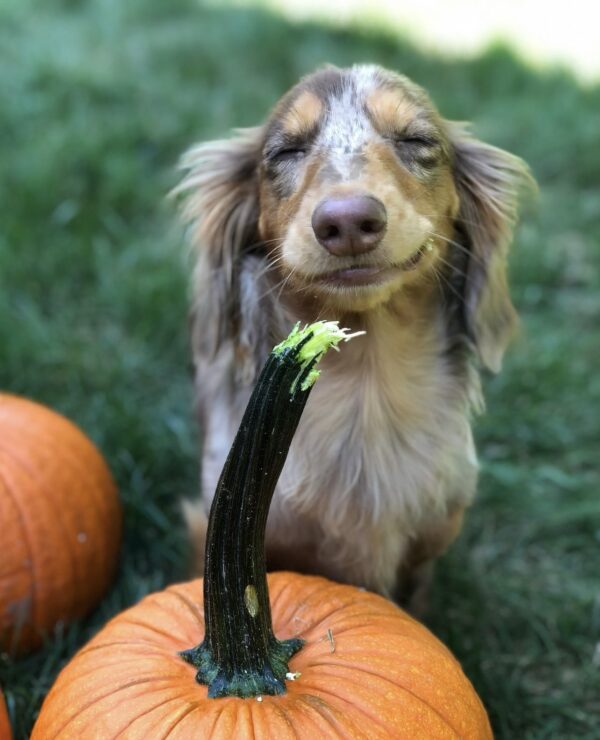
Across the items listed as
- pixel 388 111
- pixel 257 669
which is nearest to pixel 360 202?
pixel 388 111

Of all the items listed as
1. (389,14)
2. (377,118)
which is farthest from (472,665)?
(389,14)

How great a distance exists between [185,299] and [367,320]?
174 cm

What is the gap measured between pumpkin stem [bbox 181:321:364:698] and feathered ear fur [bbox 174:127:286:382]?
2.33 feet

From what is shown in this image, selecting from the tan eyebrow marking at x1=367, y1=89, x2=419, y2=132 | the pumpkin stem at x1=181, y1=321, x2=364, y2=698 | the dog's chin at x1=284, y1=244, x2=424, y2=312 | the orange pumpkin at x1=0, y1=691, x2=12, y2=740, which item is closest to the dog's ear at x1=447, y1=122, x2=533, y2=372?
the tan eyebrow marking at x1=367, y1=89, x2=419, y2=132

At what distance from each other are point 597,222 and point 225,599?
3731mm

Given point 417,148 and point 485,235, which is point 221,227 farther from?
point 485,235

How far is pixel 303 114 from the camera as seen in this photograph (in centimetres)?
216

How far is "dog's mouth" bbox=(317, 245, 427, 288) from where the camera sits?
1.88m

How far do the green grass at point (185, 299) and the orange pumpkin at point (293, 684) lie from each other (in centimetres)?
51

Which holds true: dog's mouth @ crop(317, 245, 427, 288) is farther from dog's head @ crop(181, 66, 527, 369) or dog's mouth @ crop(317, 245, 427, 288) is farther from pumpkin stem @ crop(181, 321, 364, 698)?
pumpkin stem @ crop(181, 321, 364, 698)

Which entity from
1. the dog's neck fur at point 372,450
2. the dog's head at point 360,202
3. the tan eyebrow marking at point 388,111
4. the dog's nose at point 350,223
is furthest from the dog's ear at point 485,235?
the dog's nose at point 350,223

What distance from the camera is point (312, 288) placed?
1998mm

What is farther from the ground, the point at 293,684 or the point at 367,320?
the point at 367,320

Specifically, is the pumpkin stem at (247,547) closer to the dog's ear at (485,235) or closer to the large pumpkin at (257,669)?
the large pumpkin at (257,669)
